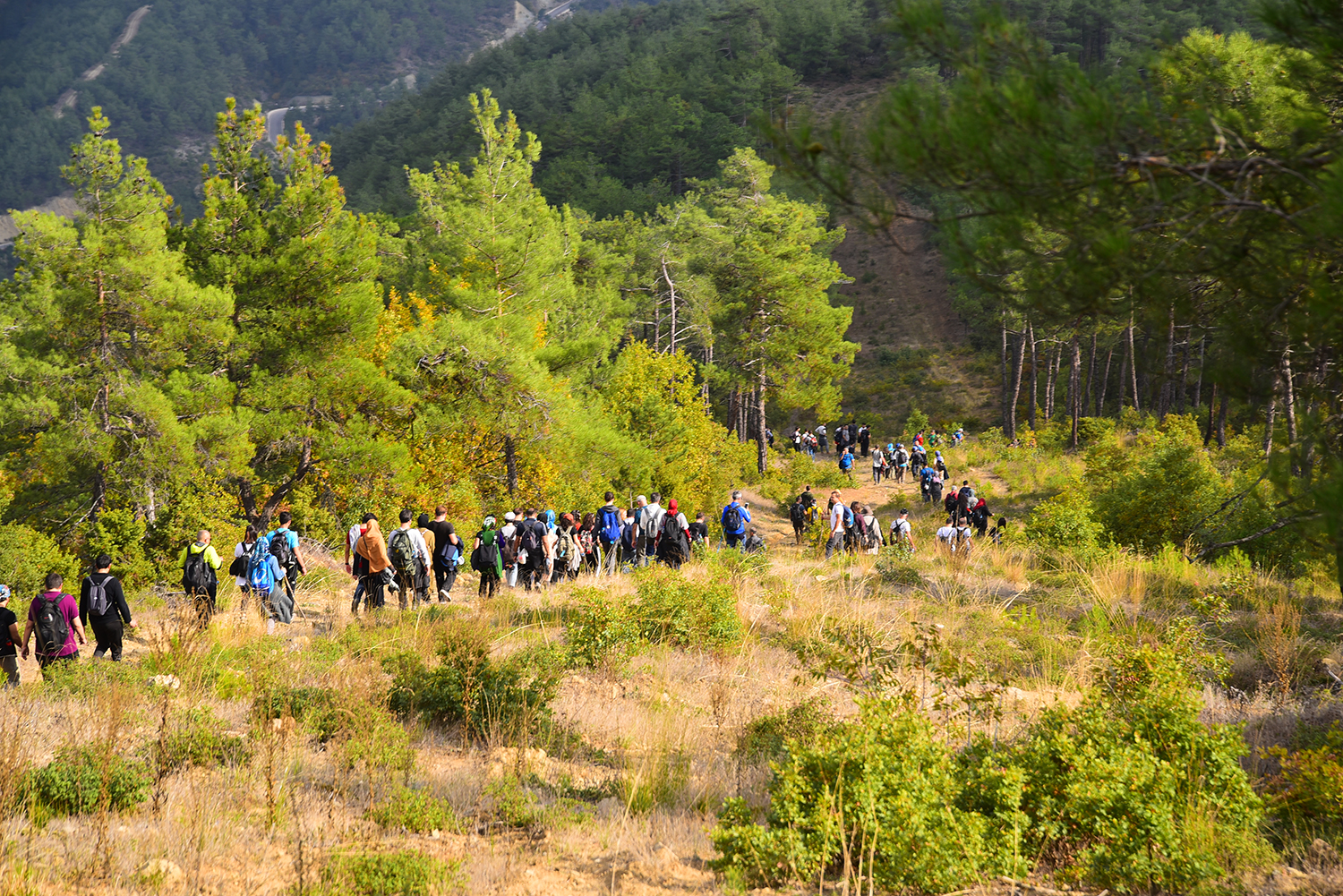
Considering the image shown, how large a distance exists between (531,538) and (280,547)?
329cm

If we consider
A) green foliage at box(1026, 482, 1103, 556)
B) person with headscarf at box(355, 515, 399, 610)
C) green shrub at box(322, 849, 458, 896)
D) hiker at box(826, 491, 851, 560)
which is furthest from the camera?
hiker at box(826, 491, 851, 560)

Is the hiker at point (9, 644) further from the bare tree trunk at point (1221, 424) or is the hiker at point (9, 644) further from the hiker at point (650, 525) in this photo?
the bare tree trunk at point (1221, 424)

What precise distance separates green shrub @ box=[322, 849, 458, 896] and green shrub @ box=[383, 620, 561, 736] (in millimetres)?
1824

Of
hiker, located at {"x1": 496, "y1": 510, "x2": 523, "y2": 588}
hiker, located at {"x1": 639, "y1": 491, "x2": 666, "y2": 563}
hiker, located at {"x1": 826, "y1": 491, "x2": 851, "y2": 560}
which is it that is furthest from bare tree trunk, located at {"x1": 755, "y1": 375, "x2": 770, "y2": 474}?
hiker, located at {"x1": 496, "y1": 510, "x2": 523, "y2": 588}

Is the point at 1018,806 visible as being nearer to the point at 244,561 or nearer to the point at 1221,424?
the point at 244,561

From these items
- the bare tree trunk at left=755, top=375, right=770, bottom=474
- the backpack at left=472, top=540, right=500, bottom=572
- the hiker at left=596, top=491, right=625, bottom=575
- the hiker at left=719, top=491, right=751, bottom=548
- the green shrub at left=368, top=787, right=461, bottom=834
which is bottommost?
the bare tree trunk at left=755, top=375, right=770, bottom=474

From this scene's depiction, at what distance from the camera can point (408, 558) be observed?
10734 mm

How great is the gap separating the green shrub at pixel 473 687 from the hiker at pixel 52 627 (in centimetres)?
308

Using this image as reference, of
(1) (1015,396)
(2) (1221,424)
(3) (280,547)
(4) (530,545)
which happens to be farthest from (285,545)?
(1) (1015,396)

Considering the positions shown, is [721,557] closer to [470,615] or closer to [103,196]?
[470,615]

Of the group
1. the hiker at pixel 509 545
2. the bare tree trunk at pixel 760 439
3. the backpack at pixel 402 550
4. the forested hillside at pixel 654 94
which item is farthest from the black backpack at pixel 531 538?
the forested hillside at pixel 654 94

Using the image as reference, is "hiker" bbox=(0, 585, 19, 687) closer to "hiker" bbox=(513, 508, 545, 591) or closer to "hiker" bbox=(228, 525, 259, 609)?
"hiker" bbox=(228, 525, 259, 609)

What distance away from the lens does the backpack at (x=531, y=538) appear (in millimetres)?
12156

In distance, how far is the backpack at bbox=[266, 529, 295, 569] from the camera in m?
10.5
